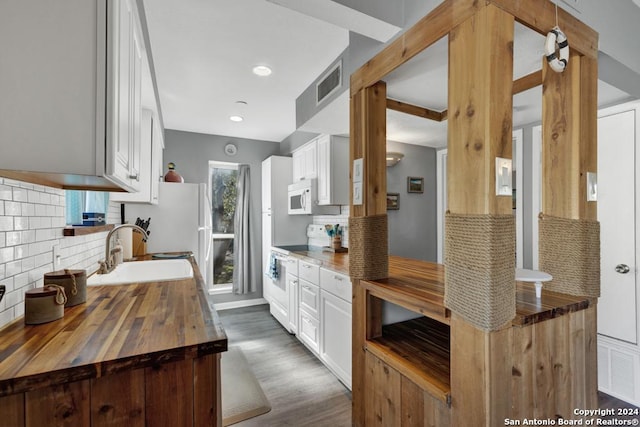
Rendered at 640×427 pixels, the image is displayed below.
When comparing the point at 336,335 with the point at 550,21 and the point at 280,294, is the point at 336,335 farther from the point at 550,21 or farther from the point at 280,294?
the point at 550,21

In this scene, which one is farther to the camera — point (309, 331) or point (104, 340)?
point (309, 331)

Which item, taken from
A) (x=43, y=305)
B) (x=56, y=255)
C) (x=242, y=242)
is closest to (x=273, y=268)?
(x=242, y=242)

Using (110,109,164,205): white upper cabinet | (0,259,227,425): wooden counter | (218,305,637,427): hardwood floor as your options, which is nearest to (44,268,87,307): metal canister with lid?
(0,259,227,425): wooden counter

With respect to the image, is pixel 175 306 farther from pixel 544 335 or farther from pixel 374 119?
pixel 544 335

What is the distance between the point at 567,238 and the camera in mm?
1361

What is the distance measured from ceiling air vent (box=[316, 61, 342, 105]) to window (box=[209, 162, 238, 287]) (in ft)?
8.22

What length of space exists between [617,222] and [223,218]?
4.36 metres

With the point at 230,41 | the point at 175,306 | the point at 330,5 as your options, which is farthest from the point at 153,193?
the point at 330,5

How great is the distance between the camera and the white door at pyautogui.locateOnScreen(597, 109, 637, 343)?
211 centimetres

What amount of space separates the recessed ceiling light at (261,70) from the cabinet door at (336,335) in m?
1.89

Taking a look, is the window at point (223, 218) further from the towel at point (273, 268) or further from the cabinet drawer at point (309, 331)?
the cabinet drawer at point (309, 331)

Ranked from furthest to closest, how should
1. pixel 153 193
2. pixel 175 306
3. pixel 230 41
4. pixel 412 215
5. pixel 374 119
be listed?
pixel 412 215, pixel 153 193, pixel 230 41, pixel 374 119, pixel 175 306

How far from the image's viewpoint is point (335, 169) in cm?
336

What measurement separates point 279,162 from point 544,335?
357cm
